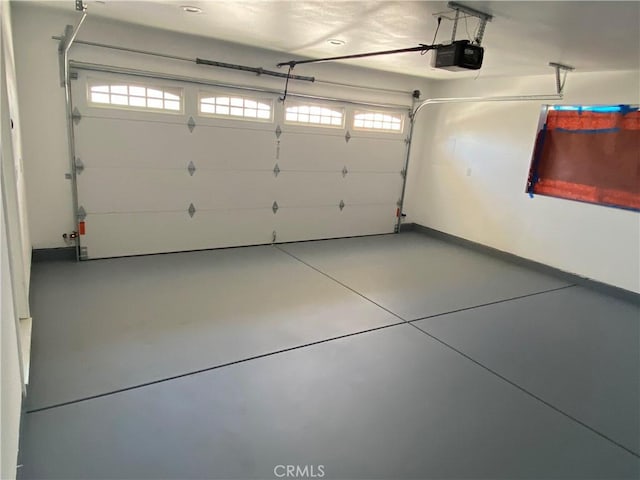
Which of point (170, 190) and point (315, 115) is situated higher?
point (315, 115)

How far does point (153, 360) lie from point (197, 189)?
265cm

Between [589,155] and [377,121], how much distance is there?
2.82 meters

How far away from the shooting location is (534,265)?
5.57 metres

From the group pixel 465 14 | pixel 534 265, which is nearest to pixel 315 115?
pixel 465 14

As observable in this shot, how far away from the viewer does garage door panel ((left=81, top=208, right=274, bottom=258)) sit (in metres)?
4.59

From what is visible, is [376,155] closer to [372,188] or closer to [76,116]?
[372,188]

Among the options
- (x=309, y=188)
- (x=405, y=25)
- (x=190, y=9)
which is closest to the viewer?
(x=405, y=25)

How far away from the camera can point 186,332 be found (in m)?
3.21

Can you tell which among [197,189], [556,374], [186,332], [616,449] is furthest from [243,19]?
[616,449]

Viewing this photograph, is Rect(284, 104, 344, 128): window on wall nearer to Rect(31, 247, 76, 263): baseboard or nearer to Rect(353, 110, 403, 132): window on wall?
Rect(353, 110, 403, 132): window on wall

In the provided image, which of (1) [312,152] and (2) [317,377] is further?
(1) [312,152]

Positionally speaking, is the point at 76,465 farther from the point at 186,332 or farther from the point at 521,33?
the point at 521,33

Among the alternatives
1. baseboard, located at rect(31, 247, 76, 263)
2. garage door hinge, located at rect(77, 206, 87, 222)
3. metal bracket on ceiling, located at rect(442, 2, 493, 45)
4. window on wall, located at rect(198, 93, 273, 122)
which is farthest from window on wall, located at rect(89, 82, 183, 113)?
metal bracket on ceiling, located at rect(442, 2, 493, 45)

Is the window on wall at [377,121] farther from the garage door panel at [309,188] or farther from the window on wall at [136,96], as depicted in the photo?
the window on wall at [136,96]
